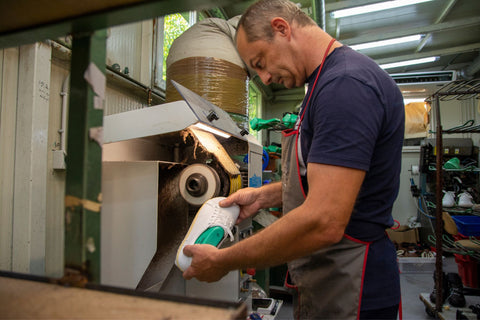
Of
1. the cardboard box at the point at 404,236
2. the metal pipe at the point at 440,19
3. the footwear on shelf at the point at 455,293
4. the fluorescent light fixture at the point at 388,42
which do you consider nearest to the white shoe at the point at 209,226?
the footwear on shelf at the point at 455,293

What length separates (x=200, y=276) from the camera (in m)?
0.89

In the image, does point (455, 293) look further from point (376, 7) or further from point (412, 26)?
point (412, 26)

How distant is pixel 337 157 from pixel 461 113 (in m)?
6.26

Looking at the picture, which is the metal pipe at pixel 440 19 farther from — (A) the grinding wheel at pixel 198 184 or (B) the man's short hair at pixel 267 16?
(A) the grinding wheel at pixel 198 184

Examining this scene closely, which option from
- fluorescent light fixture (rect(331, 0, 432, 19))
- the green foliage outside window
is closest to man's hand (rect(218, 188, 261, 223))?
the green foliage outside window

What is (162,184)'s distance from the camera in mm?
1449

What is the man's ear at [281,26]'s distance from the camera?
0.94 meters

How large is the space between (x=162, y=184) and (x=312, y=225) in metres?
0.92

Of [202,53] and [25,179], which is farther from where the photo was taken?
[202,53]

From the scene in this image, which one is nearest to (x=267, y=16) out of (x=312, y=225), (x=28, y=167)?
(x=312, y=225)

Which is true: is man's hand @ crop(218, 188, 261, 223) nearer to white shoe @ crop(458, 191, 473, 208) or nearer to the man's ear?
the man's ear

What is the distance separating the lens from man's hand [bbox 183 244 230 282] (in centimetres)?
85

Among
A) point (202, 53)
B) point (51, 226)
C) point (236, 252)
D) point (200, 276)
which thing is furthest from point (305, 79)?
point (51, 226)

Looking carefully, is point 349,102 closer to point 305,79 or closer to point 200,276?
point 305,79
